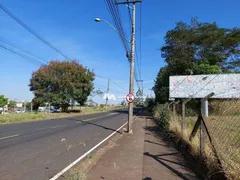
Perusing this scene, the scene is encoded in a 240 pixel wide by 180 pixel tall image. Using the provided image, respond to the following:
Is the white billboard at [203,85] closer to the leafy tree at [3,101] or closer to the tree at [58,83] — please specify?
the tree at [58,83]

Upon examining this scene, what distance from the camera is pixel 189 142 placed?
24.9 ft

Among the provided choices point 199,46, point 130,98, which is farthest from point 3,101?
point 130,98

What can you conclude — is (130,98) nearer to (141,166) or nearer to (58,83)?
(141,166)

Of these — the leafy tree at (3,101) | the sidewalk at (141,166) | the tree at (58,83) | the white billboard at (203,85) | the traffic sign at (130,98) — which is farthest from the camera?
the leafy tree at (3,101)

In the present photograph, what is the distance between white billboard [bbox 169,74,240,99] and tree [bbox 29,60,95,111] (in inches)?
669

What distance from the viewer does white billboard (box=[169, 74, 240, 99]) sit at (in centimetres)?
2308

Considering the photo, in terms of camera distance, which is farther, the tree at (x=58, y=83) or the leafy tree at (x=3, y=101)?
the leafy tree at (x=3, y=101)

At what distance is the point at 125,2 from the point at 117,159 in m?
11.1

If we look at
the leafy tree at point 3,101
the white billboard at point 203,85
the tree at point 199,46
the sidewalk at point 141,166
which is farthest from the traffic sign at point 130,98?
the leafy tree at point 3,101

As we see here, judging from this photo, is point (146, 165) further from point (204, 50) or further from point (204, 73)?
point (204, 50)

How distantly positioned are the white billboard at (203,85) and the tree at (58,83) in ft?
55.8

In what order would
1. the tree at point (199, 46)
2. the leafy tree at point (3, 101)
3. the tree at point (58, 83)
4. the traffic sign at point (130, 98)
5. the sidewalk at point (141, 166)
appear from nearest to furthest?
the sidewalk at point (141, 166), the traffic sign at point (130, 98), the tree at point (199, 46), the tree at point (58, 83), the leafy tree at point (3, 101)

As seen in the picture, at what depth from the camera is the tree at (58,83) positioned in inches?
1430

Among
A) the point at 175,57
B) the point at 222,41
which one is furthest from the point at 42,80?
the point at 222,41
